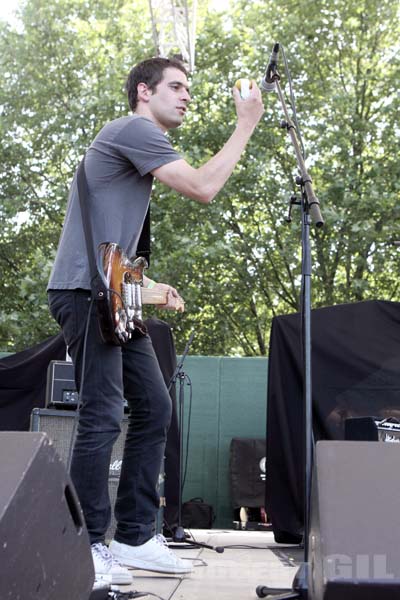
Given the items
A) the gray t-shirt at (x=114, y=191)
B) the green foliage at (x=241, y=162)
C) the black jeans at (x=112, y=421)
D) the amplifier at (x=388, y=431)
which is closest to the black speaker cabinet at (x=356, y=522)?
the black jeans at (x=112, y=421)

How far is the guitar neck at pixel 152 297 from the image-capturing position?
2920mm

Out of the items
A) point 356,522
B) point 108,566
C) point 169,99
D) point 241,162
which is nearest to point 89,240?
point 169,99

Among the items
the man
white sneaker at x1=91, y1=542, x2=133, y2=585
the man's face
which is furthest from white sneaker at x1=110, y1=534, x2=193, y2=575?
the man's face

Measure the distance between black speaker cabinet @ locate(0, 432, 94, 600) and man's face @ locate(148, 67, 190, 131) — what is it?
1599 millimetres

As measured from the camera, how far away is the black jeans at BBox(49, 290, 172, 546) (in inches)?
105

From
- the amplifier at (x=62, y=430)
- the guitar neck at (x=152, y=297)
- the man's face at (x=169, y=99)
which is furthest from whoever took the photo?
the amplifier at (x=62, y=430)

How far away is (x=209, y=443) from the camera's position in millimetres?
7621

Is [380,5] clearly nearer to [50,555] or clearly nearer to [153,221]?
[153,221]

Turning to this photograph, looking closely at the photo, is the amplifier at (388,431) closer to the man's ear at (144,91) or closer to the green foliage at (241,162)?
the man's ear at (144,91)

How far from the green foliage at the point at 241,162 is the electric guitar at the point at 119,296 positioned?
28.5ft

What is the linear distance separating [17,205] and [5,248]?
1.10 metres

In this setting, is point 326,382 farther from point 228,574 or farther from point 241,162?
point 241,162

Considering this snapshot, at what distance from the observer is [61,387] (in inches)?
208

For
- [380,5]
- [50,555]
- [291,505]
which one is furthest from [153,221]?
[50,555]
